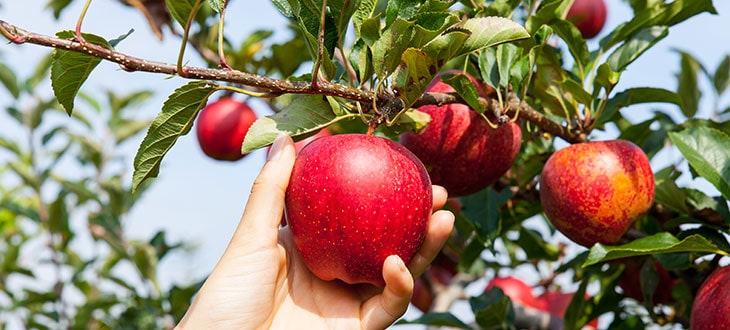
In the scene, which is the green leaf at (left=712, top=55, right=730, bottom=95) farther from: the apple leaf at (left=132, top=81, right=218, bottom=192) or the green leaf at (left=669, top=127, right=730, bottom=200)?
the apple leaf at (left=132, top=81, right=218, bottom=192)

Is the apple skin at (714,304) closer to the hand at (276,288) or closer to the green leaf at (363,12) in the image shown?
the hand at (276,288)

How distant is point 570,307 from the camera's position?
2016mm

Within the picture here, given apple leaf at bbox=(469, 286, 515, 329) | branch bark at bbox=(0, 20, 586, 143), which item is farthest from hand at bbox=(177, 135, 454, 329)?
apple leaf at bbox=(469, 286, 515, 329)

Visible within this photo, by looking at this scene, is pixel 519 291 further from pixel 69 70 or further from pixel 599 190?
pixel 69 70

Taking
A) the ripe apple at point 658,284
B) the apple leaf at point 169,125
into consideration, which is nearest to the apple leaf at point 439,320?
the ripe apple at point 658,284

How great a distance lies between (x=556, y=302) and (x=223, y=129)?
1318 millimetres

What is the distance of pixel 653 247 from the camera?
1.30m

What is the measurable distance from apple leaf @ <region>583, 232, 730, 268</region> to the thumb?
0.52 m

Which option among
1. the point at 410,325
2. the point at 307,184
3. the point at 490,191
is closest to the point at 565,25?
the point at 490,191

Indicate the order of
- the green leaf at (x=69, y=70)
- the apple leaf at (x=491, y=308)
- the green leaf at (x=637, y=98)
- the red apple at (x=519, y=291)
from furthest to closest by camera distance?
the red apple at (x=519, y=291), the apple leaf at (x=491, y=308), the green leaf at (x=637, y=98), the green leaf at (x=69, y=70)

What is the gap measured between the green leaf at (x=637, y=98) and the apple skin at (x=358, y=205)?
583 mm

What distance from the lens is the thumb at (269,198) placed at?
3.96 feet

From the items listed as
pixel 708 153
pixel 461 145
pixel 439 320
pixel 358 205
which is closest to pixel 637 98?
pixel 708 153

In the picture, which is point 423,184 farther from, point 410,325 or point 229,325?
point 410,325
